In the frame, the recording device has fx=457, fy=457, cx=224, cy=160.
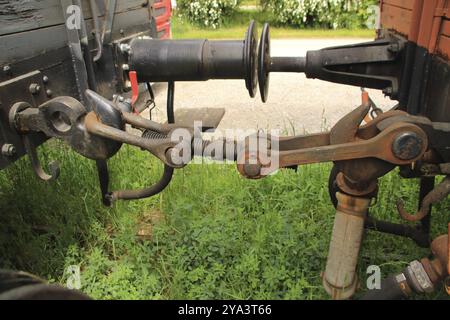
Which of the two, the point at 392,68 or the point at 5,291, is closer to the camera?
the point at 5,291

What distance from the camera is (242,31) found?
40.5ft

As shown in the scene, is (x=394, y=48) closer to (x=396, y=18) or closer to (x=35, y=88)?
(x=396, y=18)

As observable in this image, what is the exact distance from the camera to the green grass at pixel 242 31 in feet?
36.6

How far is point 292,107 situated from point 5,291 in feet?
17.0

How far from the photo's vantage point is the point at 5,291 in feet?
4.22

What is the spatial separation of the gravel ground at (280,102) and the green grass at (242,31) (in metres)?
3.59

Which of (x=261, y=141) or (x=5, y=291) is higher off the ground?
(x=261, y=141)

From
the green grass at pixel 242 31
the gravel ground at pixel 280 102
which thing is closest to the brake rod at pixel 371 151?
the gravel ground at pixel 280 102

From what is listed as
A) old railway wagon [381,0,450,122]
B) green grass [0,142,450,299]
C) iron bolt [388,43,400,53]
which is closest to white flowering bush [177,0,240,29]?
green grass [0,142,450,299]

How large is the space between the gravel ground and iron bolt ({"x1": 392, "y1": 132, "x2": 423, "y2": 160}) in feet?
11.1

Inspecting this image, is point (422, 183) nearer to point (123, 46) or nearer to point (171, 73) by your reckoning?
point (171, 73)

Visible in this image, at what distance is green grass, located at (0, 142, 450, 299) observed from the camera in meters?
2.47

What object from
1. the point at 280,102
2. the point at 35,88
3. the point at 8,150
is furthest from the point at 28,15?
the point at 280,102
